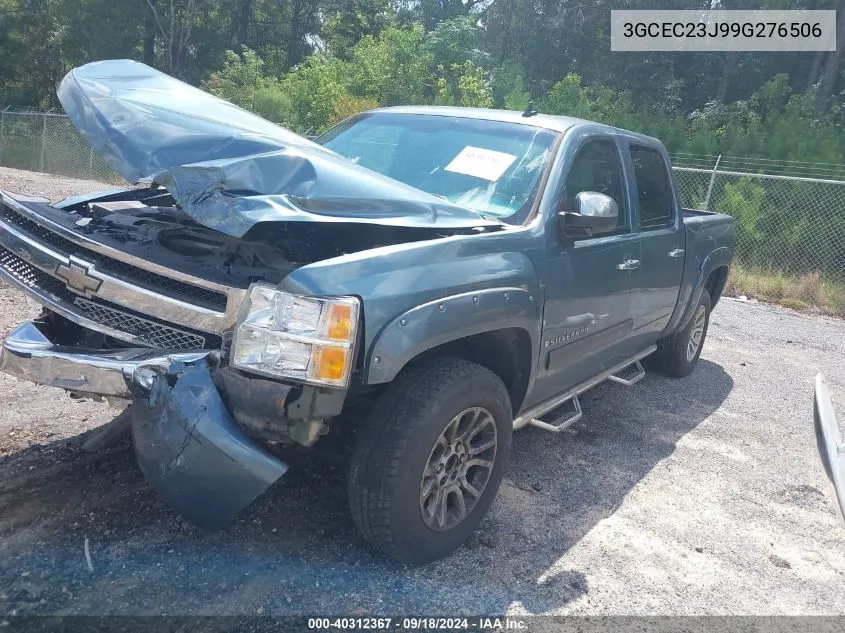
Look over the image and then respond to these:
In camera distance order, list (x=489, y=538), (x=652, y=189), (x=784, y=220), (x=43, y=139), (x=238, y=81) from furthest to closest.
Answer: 1. (x=238, y=81)
2. (x=43, y=139)
3. (x=784, y=220)
4. (x=652, y=189)
5. (x=489, y=538)

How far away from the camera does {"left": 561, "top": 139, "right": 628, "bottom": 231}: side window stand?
150 inches

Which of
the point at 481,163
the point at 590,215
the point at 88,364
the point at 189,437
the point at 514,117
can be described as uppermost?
the point at 514,117

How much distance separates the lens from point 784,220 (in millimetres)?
12297

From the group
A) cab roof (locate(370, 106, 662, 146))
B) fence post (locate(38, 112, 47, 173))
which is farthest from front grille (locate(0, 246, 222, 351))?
fence post (locate(38, 112, 47, 173))

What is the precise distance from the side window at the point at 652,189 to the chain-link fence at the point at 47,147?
1759cm

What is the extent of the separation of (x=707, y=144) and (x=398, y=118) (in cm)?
1348

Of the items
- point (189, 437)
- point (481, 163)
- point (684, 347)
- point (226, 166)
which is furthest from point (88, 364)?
point (684, 347)

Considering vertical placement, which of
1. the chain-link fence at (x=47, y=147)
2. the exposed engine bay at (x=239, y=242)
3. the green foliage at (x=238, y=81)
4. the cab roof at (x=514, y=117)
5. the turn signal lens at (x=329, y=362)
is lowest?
the turn signal lens at (x=329, y=362)

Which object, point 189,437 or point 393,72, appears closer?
point 189,437

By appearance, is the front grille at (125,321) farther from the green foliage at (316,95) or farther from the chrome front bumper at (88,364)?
the green foliage at (316,95)

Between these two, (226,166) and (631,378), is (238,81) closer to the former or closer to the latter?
(631,378)

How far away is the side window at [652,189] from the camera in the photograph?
4660 mm

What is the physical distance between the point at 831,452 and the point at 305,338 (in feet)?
5.54

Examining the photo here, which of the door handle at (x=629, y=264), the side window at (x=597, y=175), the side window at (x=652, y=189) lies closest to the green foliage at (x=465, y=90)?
the side window at (x=652, y=189)
